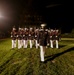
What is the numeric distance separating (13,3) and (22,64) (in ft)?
147

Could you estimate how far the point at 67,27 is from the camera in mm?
60594

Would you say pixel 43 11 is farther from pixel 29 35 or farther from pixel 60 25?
pixel 29 35

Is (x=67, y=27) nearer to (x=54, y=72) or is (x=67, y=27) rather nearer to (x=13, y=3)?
(x=13, y=3)

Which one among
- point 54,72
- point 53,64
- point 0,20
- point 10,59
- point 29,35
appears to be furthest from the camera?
point 0,20

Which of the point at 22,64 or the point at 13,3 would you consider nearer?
the point at 22,64

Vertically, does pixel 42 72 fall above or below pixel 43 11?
below

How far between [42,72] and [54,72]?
0.75 meters

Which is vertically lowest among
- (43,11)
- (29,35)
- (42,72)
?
(42,72)

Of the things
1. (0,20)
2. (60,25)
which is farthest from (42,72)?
(60,25)

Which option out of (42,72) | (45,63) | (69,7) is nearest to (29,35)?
(45,63)

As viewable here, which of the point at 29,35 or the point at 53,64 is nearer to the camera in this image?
the point at 53,64

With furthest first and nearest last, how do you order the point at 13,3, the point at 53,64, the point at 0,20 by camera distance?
the point at 13,3 → the point at 0,20 → the point at 53,64

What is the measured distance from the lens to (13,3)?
2334 inches

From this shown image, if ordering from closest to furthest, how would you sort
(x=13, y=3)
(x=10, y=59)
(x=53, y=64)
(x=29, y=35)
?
(x=53, y=64)
(x=10, y=59)
(x=29, y=35)
(x=13, y=3)
